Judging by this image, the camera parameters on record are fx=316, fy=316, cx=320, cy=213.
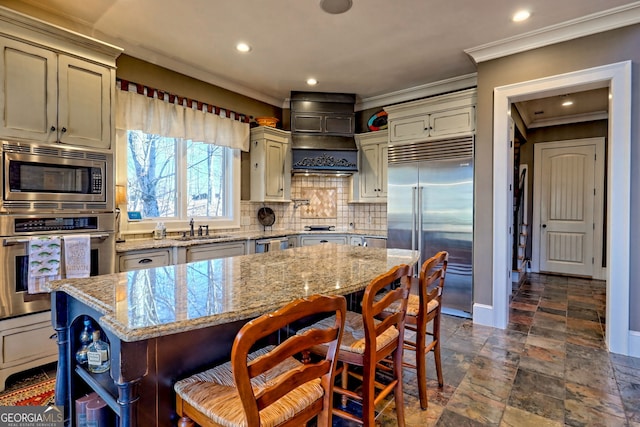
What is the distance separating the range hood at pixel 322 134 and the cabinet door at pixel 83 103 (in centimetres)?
236

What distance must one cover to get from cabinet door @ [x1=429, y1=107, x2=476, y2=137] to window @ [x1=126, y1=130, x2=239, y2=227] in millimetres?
2590

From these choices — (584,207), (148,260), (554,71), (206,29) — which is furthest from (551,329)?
(206,29)

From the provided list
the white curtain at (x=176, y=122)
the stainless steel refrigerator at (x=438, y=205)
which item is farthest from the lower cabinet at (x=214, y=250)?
the stainless steel refrigerator at (x=438, y=205)

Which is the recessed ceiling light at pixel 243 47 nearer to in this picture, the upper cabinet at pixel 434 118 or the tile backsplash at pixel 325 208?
the upper cabinet at pixel 434 118

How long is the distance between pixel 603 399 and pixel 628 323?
1.02 metres

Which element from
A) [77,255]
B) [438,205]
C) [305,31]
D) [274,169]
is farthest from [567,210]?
[77,255]

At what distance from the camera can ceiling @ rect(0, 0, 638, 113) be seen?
2.54 m

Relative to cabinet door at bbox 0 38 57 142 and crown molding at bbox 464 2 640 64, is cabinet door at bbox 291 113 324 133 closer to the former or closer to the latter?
crown molding at bbox 464 2 640 64

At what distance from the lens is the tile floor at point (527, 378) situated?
1869 millimetres

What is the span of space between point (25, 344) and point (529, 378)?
3.61 meters

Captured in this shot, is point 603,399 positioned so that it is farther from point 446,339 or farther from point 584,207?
point 584,207

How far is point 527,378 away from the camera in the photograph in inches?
90.1

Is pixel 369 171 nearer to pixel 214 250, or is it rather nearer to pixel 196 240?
pixel 214 250

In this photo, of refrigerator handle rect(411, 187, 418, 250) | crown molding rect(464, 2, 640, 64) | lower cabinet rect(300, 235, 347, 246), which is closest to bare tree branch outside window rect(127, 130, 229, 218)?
lower cabinet rect(300, 235, 347, 246)
